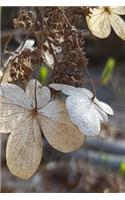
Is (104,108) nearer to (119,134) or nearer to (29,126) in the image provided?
(29,126)

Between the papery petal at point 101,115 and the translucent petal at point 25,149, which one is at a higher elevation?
the papery petal at point 101,115

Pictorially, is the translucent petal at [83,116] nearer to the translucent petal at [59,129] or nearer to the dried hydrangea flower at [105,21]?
the translucent petal at [59,129]

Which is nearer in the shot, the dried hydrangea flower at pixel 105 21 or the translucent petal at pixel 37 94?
the translucent petal at pixel 37 94

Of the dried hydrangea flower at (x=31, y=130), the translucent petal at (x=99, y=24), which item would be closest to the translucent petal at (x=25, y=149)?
the dried hydrangea flower at (x=31, y=130)

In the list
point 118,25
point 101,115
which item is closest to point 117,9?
point 118,25

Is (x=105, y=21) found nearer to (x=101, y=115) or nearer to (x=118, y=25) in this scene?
(x=118, y=25)

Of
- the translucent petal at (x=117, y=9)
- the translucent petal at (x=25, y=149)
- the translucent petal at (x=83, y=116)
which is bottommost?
the translucent petal at (x=25, y=149)
